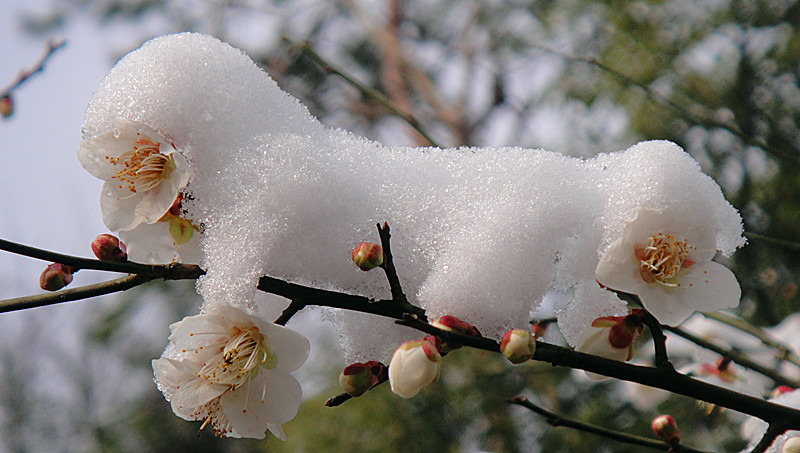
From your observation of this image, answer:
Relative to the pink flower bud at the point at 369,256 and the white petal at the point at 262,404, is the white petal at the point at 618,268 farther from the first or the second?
the white petal at the point at 262,404

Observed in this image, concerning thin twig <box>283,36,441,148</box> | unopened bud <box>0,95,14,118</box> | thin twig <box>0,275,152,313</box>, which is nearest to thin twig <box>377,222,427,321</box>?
thin twig <box>0,275,152,313</box>

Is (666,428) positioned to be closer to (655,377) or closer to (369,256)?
(655,377)

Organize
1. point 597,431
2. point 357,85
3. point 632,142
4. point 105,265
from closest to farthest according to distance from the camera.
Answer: point 105,265 → point 597,431 → point 357,85 → point 632,142

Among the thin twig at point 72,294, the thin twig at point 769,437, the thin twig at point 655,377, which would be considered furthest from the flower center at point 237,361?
the thin twig at point 769,437

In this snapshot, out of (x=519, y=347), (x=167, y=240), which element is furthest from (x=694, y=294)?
(x=167, y=240)

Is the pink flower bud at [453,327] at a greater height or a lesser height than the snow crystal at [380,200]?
lesser

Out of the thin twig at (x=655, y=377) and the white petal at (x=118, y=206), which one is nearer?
the thin twig at (x=655, y=377)
